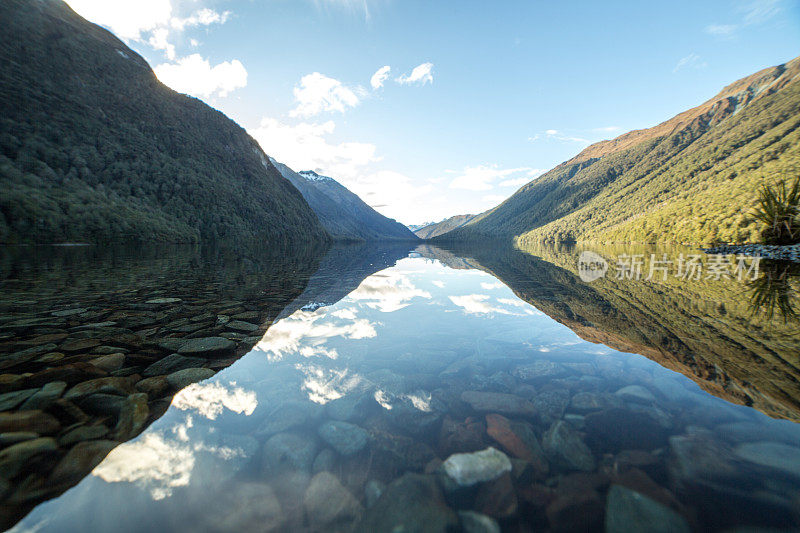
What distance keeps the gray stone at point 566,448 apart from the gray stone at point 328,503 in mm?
2808

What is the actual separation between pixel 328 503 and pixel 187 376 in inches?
186

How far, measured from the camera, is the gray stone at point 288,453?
3873mm

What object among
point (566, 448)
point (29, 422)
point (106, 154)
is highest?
point (106, 154)

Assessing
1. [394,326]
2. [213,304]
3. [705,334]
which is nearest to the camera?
[705,334]

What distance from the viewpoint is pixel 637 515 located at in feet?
10.2

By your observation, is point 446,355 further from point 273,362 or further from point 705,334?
point 705,334

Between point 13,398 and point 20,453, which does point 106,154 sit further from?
point 20,453

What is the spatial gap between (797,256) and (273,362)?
61129 millimetres

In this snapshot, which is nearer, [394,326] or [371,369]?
[371,369]

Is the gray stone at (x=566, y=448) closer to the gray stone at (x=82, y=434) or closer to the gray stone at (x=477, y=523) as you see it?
the gray stone at (x=477, y=523)

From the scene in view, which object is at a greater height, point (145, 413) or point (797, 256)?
point (797, 256)

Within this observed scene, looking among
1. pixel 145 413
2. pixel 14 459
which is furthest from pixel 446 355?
pixel 14 459

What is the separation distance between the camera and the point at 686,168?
19212cm

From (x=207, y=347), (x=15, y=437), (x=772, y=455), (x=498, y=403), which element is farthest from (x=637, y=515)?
(x=207, y=347)
